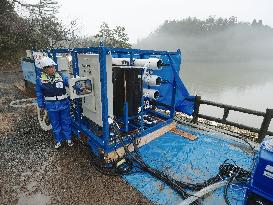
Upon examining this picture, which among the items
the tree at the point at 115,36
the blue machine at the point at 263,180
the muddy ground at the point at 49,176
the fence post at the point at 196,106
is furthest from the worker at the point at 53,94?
the tree at the point at 115,36

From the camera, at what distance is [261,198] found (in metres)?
2.77

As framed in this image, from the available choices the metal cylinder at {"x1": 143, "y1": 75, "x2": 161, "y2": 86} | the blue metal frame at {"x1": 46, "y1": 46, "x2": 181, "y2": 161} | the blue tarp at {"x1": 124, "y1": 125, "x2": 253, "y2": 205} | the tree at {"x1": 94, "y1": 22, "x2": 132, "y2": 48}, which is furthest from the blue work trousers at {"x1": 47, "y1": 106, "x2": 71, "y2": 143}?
the tree at {"x1": 94, "y1": 22, "x2": 132, "y2": 48}

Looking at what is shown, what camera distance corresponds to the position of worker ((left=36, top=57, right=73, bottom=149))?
4.55 meters

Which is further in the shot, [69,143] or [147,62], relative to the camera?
[69,143]

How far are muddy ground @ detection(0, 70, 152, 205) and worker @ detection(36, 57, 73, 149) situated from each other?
2.21ft

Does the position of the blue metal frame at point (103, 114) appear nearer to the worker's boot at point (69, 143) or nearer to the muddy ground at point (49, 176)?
the worker's boot at point (69, 143)

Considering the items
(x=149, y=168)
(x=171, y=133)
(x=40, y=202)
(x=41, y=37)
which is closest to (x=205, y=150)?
(x=171, y=133)

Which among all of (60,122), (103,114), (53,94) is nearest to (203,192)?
(103,114)

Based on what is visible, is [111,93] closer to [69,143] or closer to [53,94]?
[53,94]

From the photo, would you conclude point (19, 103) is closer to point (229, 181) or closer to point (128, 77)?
point (128, 77)

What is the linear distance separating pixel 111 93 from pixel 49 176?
2.02 m

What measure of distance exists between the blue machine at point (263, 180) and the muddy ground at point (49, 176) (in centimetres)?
160

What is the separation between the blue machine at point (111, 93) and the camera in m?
4.11

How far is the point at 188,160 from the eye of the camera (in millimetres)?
4625
